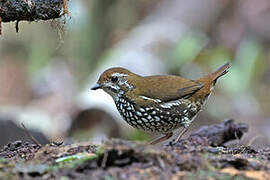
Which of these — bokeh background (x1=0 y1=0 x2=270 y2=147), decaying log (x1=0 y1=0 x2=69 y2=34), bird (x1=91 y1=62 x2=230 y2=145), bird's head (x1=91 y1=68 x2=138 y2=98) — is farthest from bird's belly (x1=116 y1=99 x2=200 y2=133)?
bokeh background (x1=0 y1=0 x2=270 y2=147)

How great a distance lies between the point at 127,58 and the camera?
11.7 m

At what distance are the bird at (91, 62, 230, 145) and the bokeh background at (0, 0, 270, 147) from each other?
12.8ft

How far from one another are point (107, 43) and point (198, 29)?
2.64 m

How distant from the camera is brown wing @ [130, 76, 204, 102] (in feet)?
19.8

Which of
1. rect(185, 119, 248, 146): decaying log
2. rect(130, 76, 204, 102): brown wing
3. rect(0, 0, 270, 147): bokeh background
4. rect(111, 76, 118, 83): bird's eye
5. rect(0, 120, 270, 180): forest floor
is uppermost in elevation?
rect(0, 0, 270, 147): bokeh background

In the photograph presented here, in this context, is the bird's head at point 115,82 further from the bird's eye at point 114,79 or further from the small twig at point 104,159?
the small twig at point 104,159

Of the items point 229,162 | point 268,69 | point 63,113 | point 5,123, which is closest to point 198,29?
point 268,69

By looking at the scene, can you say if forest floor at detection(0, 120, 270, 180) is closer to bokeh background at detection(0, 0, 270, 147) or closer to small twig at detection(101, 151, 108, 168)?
small twig at detection(101, 151, 108, 168)

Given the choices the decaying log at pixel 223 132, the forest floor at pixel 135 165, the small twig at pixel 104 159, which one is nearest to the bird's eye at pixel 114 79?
the decaying log at pixel 223 132

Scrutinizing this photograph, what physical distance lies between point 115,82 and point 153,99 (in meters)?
0.48

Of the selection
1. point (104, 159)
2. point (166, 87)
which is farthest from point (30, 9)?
point (166, 87)

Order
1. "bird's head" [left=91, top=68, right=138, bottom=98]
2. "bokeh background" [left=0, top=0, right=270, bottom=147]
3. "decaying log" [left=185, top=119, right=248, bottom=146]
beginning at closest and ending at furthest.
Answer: "bird's head" [left=91, top=68, right=138, bottom=98], "decaying log" [left=185, top=119, right=248, bottom=146], "bokeh background" [left=0, top=0, right=270, bottom=147]

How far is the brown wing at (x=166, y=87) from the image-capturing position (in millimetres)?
6047

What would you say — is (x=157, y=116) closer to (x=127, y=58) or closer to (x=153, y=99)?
(x=153, y=99)
